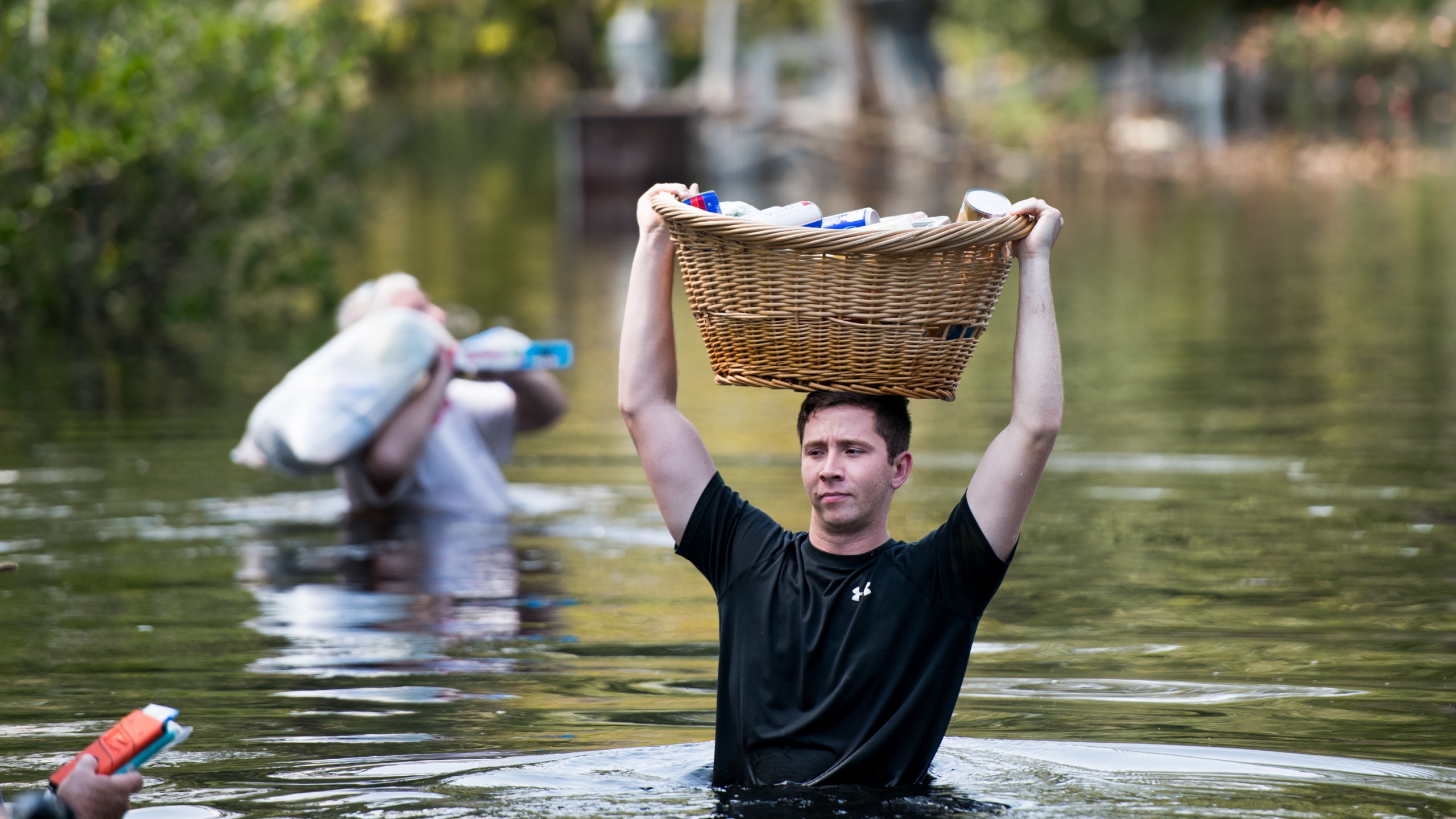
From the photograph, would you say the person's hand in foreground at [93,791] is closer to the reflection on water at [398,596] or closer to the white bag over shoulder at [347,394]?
the reflection on water at [398,596]

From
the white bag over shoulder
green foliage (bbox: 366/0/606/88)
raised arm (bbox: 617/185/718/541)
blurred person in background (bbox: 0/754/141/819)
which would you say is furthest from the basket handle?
green foliage (bbox: 366/0/606/88)

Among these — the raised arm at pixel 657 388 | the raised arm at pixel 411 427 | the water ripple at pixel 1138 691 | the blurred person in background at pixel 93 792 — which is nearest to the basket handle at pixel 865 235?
the raised arm at pixel 657 388

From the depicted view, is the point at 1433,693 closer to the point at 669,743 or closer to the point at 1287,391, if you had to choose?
the point at 669,743

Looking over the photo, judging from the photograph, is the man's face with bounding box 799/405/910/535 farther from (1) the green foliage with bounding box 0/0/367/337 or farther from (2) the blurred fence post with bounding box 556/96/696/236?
(2) the blurred fence post with bounding box 556/96/696/236

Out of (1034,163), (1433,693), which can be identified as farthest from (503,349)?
(1034,163)

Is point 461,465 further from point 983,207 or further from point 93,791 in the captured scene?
point 93,791

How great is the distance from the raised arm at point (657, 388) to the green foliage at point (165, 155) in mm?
9547

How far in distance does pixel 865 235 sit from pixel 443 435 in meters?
5.23

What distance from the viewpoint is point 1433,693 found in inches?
249

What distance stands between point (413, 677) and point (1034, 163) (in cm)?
3307

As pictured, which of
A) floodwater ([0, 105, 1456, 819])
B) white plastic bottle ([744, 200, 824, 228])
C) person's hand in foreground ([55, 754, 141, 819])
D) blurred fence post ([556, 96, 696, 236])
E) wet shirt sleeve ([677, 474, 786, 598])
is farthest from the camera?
blurred fence post ([556, 96, 696, 236])

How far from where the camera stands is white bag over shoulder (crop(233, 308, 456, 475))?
8.72m

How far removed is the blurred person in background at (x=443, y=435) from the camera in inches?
356

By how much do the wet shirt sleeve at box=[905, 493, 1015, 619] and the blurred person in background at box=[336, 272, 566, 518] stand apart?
15.1 ft
